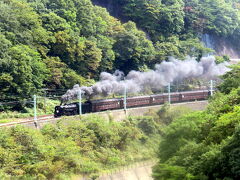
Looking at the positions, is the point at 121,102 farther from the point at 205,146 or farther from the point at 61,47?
the point at 205,146

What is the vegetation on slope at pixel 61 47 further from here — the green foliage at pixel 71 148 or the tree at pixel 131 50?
the green foliage at pixel 71 148

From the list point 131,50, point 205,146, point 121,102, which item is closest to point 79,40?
point 131,50

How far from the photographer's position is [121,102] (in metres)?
28.5

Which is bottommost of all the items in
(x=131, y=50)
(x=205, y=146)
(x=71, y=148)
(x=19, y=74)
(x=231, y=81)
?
(x=71, y=148)

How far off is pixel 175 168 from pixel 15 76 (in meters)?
17.0

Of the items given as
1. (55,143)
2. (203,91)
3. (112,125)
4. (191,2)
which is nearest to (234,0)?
(191,2)

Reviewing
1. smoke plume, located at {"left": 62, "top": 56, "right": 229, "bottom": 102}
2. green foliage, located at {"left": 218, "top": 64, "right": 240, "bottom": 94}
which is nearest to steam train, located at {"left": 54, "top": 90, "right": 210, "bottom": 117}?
smoke plume, located at {"left": 62, "top": 56, "right": 229, "bottom": 102}

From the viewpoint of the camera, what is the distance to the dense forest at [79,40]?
1014 inches

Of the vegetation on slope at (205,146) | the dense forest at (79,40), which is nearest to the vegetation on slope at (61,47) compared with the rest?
the dense forest at (79,40)

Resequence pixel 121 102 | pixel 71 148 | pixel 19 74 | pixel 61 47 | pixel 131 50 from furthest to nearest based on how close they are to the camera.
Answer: pixel 131 50, pixel 61 47, pixel 121 102, pixel 19 74, pixel 71 148

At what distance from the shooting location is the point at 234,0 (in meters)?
68.3

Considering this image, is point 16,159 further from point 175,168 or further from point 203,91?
point 203,91

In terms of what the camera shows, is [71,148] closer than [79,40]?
Yes

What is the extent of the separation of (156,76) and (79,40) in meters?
7.91
